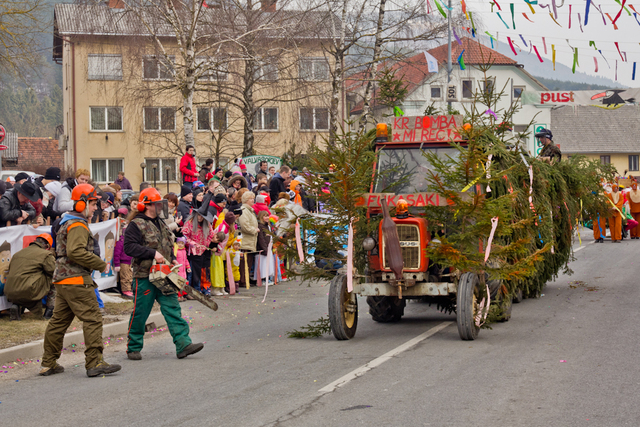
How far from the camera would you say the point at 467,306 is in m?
8.42

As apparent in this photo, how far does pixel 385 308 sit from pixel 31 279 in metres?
4.75

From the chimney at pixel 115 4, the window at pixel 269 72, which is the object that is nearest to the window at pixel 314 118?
the window at pixel 269 72

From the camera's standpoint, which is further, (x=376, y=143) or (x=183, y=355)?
(x=376, y=143)

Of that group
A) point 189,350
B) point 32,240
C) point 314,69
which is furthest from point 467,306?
point 314,69

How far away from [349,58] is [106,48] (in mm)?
9699

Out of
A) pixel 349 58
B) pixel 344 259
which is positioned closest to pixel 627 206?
pixel 349 58

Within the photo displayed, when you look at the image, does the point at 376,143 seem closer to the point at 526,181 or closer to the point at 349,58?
the point at 526,181

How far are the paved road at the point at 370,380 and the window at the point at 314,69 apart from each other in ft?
56.7

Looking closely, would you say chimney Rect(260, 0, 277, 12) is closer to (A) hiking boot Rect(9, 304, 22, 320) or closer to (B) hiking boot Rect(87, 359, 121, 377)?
(A) hiking boot Rect(9, 304, 22, 320)

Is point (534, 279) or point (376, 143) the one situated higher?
point (376, 143)

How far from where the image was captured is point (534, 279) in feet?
38.7

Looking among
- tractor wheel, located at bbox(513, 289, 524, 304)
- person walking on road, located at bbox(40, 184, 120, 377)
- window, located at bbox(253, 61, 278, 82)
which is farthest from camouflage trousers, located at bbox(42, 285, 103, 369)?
window, located at bbox(253, 61, 278, 82)

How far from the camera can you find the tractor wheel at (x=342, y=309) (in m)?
8.73

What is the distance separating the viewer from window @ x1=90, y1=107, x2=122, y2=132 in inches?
1732
